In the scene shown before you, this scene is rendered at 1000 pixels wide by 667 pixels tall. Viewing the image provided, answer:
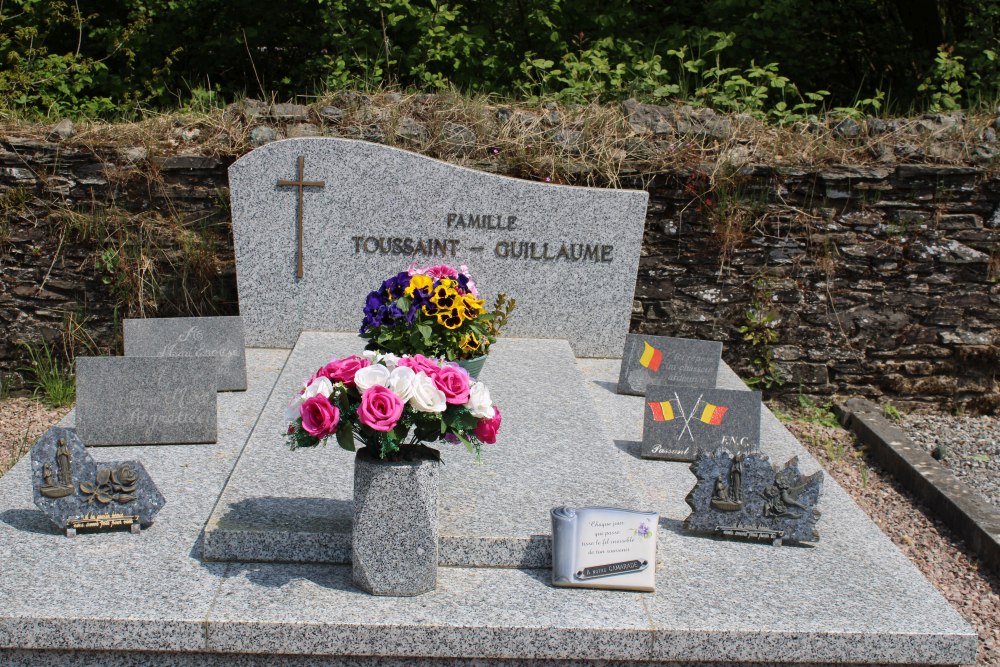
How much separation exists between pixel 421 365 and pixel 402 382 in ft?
0.47

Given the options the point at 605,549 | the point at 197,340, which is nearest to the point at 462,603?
the point at 605,549

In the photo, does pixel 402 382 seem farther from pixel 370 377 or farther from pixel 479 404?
pixel 479 404

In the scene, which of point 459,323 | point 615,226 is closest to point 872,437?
point 615,226

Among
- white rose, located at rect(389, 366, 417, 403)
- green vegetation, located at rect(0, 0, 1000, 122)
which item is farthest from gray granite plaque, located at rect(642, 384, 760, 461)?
green vegetation, located at rect(0, 0, 1000, 122)

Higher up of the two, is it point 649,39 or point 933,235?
point 649,39

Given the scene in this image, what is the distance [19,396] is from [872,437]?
5286 millimetres

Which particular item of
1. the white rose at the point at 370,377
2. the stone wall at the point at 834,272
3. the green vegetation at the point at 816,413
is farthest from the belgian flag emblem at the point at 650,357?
the white rose at the point at 370,377

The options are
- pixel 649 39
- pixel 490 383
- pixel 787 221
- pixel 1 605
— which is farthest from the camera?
pixel 649 39

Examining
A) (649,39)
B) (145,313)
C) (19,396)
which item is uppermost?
(649,39)

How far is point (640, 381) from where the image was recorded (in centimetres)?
506

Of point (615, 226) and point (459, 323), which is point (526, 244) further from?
point (459, 323)

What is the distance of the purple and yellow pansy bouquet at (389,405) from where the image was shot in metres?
2.60

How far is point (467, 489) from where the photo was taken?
3.49 m

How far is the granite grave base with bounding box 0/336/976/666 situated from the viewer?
2729 millimetres
